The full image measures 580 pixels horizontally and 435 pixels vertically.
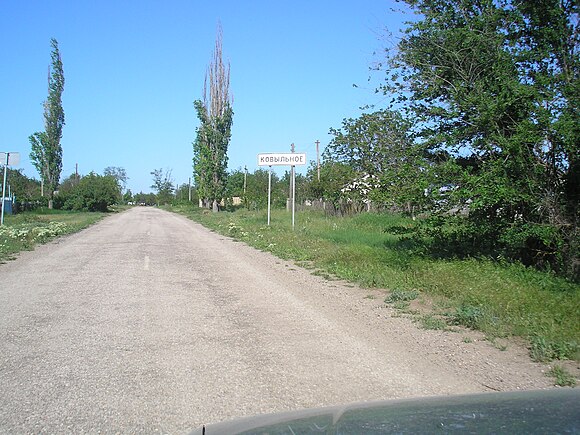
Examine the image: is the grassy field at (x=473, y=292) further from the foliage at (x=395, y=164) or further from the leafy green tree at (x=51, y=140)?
the leafy green tree at (x=51, y=140)

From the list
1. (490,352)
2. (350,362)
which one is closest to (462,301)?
(490,352)

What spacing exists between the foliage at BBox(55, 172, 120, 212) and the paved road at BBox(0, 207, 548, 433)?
184 feet

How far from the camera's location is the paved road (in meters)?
4.31

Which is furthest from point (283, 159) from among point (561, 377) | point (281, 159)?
point (561, 377)

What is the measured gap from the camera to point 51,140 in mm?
61594

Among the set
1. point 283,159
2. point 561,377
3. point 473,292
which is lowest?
point 561,377

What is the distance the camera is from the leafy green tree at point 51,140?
6137cm

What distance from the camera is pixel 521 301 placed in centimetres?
797

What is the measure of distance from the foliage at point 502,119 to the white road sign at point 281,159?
39.7 ft

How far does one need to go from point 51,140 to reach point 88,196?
7939mm

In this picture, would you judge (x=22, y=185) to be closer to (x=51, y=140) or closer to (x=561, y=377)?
(x=51, y=140)

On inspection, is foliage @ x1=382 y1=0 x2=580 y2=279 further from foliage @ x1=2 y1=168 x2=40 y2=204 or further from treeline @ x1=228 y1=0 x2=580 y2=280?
foliage @ x1=2 y1=168 x2=40 y2=204

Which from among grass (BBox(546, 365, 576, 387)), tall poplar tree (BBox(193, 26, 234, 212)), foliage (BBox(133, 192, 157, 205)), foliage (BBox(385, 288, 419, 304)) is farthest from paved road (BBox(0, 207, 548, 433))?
foliage (BBox(133, 192, 157, 205))

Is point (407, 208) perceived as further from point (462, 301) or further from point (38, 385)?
point (38, 385)
